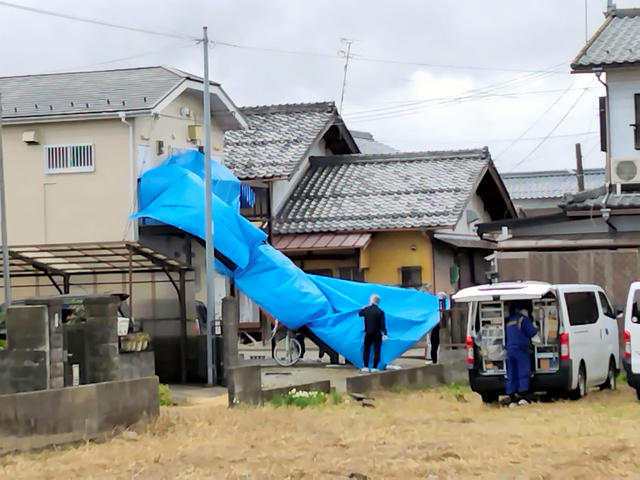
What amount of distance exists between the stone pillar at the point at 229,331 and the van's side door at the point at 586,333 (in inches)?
277

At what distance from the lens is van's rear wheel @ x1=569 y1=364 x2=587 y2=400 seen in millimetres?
19625

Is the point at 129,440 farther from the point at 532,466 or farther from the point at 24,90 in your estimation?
the point at 24,90

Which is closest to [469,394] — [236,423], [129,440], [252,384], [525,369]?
[525,369]

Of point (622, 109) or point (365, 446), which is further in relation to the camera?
point (622, 109)

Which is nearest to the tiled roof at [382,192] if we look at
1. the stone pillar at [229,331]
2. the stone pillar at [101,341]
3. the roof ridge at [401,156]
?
the roof ridge at [401,156]

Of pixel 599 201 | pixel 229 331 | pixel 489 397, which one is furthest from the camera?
pixel 599 201

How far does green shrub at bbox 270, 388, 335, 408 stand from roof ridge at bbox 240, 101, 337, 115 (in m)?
18.7

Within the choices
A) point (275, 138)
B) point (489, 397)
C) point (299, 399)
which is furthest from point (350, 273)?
point (299, 399)

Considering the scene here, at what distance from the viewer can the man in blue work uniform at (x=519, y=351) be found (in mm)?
19125

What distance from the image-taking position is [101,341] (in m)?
18.3

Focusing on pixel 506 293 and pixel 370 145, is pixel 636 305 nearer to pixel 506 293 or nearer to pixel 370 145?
pixel 506 293

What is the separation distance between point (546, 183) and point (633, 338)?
44928mm

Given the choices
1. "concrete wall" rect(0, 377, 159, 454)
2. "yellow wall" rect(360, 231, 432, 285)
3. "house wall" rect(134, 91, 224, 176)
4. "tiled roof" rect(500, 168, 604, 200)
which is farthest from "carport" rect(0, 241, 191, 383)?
"tiled roof" rect(500, 168, 604, 200)

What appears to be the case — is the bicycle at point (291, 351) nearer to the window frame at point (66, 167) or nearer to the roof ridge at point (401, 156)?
the window frame at point (66, 167)
